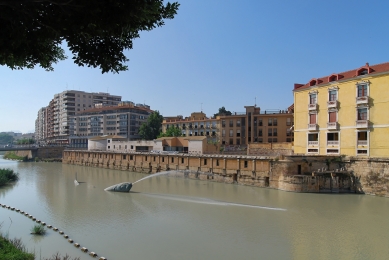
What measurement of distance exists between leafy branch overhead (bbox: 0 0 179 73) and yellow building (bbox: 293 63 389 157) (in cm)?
2797

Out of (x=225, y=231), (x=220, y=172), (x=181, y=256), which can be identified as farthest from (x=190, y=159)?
(x=181, y=256)

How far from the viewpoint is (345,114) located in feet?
110

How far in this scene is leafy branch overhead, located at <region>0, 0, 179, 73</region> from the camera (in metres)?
9.00

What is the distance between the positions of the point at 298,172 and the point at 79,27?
2925 cm

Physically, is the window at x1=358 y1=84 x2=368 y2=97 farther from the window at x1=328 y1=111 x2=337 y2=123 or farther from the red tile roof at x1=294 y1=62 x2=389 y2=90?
the window at x1=328 y1=111 x2=337 y2=123

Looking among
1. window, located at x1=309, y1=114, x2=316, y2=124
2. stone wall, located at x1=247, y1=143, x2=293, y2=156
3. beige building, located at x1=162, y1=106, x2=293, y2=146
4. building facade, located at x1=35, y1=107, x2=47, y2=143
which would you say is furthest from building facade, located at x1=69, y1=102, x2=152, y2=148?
window, located at x1=309, y1=114, x2=316, y2=124

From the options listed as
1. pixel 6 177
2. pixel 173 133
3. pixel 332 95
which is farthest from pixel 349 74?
pixel 173 133

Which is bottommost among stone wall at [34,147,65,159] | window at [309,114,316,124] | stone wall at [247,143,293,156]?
stone wall at [34,147,65,159]

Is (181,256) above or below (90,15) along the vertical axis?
below

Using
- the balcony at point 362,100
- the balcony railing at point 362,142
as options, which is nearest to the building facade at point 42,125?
the balcony railing at point 362,142

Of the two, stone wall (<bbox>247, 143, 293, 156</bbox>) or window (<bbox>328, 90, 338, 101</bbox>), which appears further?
stone wall (<bbox>247, 143, 293, 156</bbox>)

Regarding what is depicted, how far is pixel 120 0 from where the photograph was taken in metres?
9.06

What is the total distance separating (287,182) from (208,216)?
1315 centimetres

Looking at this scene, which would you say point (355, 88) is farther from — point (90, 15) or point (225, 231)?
point (90, 15)
